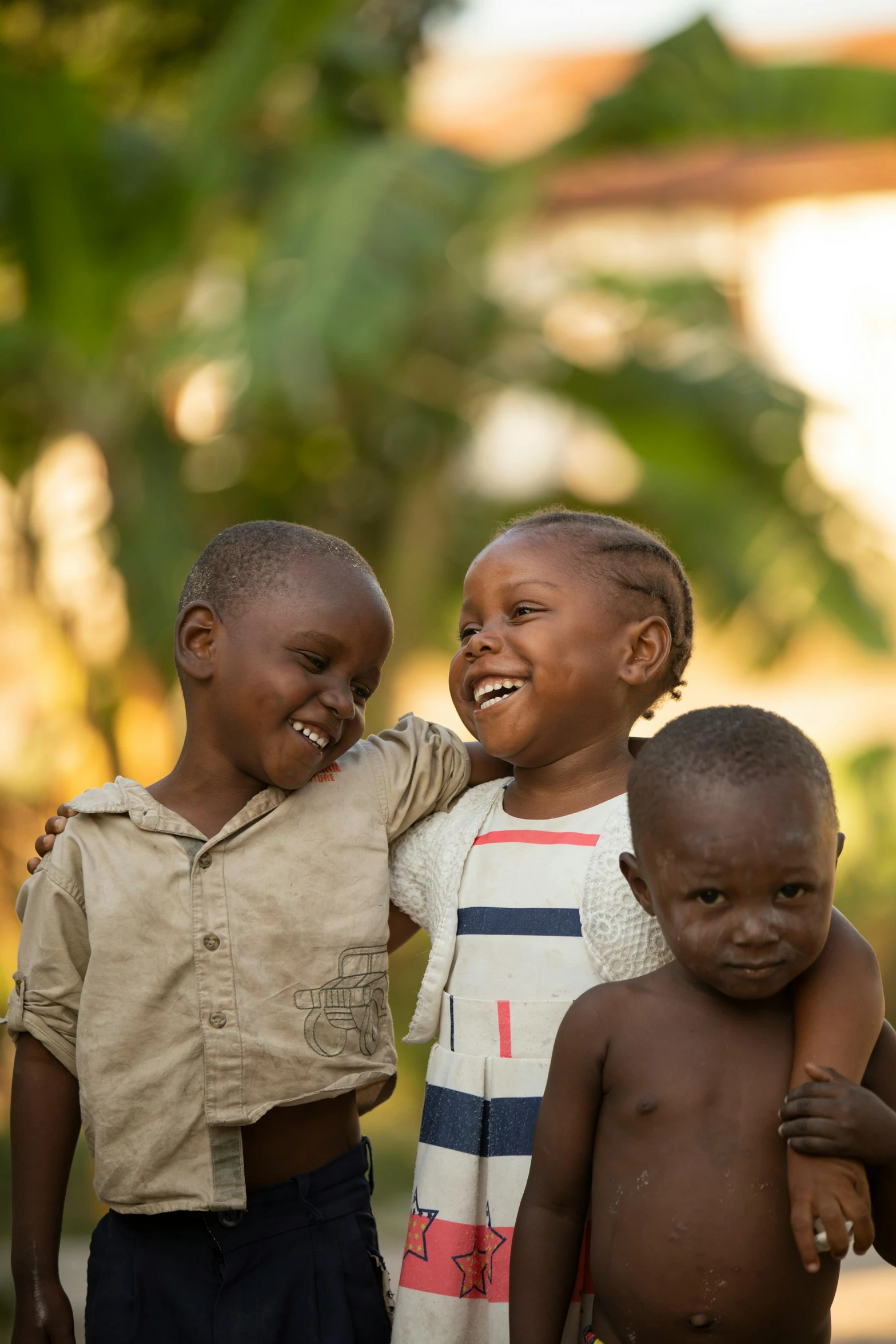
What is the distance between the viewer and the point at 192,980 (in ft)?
6.50

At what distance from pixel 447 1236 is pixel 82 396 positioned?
17.0ft

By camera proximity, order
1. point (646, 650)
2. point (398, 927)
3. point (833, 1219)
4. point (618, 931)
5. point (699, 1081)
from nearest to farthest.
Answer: point (833, 1219) < point (699, 1081) < point (618, 931) < point (646, 650) < point (398, 927)

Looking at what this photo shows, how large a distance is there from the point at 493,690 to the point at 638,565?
0.30 m

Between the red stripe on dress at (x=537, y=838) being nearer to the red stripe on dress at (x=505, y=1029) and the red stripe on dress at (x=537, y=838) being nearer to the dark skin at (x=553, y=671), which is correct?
the dark skin at (x=553, y=671)

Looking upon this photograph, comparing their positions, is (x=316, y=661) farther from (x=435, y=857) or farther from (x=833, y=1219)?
(x=833, y=1219)

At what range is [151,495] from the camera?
6.62m

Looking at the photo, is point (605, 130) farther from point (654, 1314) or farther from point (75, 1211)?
point (654, 1314)

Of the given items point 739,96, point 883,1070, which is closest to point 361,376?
point 739,96

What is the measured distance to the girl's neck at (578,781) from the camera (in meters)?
2.10

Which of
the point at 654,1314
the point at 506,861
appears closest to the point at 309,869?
the point at 506,861

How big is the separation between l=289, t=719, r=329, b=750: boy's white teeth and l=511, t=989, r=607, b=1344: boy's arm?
1.87 feet

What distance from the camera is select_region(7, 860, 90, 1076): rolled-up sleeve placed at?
1983 mm

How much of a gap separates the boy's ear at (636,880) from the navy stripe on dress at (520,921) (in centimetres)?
19

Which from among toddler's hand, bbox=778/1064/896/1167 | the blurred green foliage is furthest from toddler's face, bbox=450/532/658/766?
the blurred green foliage
